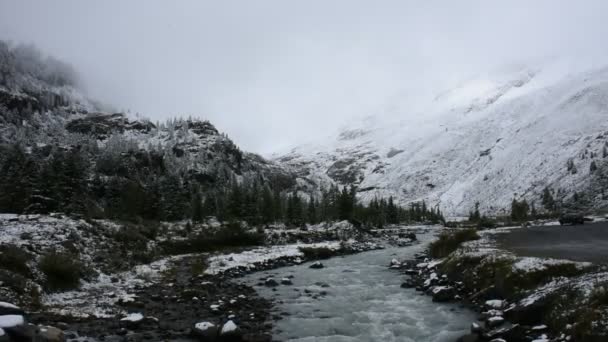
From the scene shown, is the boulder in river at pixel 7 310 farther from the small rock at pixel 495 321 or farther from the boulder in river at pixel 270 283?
the boulder in river at pixel 270 283

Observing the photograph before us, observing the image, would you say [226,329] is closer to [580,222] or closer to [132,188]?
[132,188]

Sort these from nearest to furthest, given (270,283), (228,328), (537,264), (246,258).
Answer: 1. (228,328)
2. (537,264)
3. (270,283)
4. (246,258)

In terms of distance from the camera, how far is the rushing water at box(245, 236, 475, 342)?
2242 cm

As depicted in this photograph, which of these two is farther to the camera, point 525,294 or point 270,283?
point 270,283

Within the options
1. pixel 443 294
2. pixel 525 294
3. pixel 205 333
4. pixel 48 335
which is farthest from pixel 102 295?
pixel 525 294

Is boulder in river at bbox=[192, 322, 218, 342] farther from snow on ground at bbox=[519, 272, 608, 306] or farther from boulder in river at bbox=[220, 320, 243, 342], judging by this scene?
snow on ground at bbox=[519, 272, 608, 306]

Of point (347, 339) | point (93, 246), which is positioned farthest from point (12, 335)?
point (93, 246)

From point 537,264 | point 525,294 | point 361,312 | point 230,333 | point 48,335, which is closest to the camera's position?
point 48,335

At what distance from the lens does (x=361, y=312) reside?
90.3 ft

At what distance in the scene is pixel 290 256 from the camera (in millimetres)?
57062

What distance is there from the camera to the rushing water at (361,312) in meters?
22.4

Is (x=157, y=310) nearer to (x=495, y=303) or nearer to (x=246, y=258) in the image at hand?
(x=495, y=303)

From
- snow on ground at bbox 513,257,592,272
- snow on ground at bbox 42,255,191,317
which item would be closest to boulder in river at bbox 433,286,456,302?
snow on ground at bbox 513,257,592,272

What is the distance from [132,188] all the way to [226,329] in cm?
8250
